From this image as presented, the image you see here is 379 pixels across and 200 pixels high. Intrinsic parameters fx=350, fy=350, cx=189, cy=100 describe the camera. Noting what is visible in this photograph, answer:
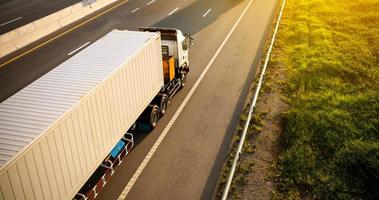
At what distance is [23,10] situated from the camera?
3139 centimetres

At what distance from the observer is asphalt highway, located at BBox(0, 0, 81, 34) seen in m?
27.7

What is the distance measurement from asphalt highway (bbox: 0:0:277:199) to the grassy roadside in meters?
1.26

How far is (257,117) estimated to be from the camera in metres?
15.2

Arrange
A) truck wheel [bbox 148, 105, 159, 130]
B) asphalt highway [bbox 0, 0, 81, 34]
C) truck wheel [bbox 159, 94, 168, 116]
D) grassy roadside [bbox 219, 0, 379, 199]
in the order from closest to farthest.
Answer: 1. grassy roadside [bbox 219, 0, 379, 199]
2. truck wheel [bbox 148, 105, 159, 130]
3. truck wheel [bbox 159, 94, 168, 116]
4. asphalt highway [bbox 0, 0, 81, 34]

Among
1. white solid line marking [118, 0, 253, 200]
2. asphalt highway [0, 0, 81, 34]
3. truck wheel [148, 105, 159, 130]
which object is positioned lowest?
white solid line marking [118, 0, 253, 200]

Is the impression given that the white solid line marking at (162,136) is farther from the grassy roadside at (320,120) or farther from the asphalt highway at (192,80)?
the grassy roadside at (320,120)

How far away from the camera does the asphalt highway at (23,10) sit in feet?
90.9

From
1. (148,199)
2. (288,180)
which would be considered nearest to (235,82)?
(288,180)

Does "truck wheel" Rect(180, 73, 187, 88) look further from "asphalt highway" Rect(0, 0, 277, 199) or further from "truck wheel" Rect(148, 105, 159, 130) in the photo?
"truck wheel" Rect(148, 105, 159, 130)

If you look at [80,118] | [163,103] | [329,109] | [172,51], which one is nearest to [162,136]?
[163,103]

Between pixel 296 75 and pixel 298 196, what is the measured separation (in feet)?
30.6

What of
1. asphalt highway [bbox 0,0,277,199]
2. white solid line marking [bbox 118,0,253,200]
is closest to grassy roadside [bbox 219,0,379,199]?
asphalt highway [bbox 0,0,277,199]

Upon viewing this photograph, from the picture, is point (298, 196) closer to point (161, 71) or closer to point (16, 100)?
point (161, 71)

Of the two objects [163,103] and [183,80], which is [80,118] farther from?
[183,80]
